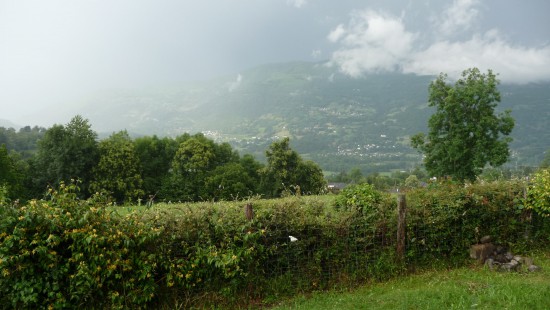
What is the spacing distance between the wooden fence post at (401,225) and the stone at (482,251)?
2065mm

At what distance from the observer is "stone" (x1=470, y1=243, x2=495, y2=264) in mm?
10266

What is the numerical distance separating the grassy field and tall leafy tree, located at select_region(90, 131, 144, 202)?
127 ft

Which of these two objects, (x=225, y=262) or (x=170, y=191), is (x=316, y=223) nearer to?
(x=225, y=262)

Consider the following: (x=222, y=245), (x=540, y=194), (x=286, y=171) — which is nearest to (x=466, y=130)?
(x=286, y=171)

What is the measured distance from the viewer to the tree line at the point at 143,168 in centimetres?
4441

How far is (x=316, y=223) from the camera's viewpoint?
9055mm

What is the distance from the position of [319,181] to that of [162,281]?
45793 millimetres

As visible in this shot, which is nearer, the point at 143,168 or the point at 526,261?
the point at 526,261

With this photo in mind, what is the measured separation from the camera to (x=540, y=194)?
11023mm

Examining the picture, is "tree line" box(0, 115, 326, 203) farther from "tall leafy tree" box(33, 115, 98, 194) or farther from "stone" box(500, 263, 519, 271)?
"stone" box(500, 263, 519, 271)

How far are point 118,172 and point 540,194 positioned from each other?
4320 centimetres

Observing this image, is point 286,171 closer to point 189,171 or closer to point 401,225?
point 189,171

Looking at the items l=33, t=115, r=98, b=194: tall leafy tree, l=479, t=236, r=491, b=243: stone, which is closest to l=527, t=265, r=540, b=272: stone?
l=479, t=236, r=491, b=243: stone

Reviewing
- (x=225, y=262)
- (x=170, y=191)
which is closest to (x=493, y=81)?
(x=170, y=191)
